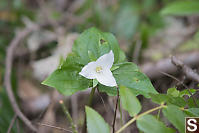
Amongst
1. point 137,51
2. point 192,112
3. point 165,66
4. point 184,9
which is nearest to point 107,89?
point 192,112

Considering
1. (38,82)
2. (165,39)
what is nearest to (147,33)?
(165,39)

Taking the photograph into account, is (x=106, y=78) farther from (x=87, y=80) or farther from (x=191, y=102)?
(x=191, y=102)

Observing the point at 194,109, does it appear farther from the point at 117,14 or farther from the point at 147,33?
the point at 117,14

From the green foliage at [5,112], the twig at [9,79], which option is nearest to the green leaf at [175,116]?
the twig at [9,79]

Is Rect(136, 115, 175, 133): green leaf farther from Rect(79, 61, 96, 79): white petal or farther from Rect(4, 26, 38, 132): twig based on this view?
Rect(4, 26, 38, 132): twig

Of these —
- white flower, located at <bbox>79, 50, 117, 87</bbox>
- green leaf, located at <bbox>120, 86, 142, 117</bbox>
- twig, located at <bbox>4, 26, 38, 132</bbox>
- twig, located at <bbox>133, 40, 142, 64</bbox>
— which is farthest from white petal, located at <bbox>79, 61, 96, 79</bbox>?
twig, located at <bbox>133, 40, 142, 64</bbox>

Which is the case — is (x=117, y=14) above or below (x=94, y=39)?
above
